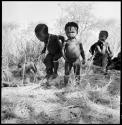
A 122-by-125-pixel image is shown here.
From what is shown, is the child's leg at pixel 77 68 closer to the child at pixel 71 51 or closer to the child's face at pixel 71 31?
the child at pixel 71 51

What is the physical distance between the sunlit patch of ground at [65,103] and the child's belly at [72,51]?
14.1 inches

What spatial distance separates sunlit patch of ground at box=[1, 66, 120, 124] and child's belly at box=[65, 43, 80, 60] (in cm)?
36

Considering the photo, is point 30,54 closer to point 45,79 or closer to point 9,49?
point 9,49

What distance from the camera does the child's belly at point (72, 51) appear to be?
18.2 feet

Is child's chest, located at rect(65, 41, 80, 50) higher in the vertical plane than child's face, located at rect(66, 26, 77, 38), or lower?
lower

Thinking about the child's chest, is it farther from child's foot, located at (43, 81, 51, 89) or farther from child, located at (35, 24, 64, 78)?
child's foot, located at (43, 81, 51, 89)

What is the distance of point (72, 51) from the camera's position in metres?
5.56

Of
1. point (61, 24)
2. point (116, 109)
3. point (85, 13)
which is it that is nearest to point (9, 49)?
point (61, 24)

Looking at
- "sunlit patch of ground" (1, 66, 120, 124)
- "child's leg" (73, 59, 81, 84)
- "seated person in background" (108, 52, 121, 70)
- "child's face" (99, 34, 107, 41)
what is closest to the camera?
"sunlit patch of ground" (1, 66, 120, 124)

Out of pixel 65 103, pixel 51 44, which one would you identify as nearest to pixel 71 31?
pixel 51 44

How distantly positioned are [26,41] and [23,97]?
2287 mm

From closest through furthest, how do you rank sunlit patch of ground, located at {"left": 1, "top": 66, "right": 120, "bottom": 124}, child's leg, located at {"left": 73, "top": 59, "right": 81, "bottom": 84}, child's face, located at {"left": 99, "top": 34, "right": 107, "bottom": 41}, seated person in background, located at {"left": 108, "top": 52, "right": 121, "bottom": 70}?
sunlit patch of ground, located at {"left": 1, "top": 66, "right": 120, "bottom": 124}
seated person in background, located at {"left": 108, "top": 52, "right": 121, "bottom": 70}
child's leg, located at {"left": 73, "top": 59, "right": 81, "bottom": 84}
child's face, located at {"left": 99, "top": 34, "right": 107, "bottom": 41}

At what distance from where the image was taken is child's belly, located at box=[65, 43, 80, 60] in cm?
Answer: 556

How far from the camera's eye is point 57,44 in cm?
567
